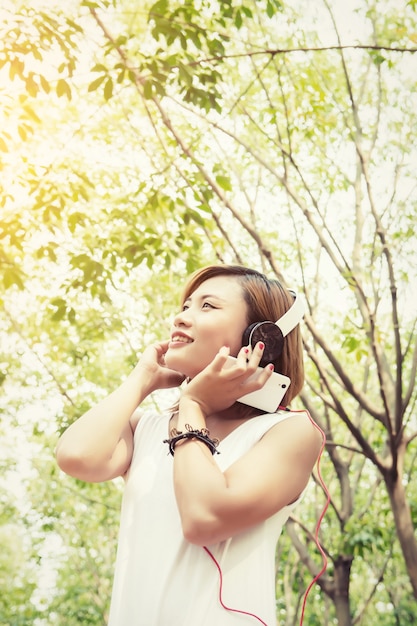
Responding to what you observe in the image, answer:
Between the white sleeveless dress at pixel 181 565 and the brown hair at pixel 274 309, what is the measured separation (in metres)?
0.23

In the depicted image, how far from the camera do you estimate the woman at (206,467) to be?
1332 millimetres

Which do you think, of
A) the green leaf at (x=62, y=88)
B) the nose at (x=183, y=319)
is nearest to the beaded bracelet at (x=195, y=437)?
the nose at (x=183, y=319)

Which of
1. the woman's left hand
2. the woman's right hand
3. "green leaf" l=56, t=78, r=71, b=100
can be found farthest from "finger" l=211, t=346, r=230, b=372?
"green leaf" l=56, t=78, r=71, b=100

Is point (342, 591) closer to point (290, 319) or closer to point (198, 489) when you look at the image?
point (290, 319)

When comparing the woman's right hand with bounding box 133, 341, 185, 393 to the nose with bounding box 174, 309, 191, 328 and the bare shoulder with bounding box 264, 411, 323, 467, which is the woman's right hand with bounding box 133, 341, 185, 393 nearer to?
the nose with bounding box 174, 309, 191, 328

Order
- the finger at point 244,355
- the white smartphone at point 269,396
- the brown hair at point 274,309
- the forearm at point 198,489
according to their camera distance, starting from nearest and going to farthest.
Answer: the forearm at point 198,489
the finger at point 244,355
the white smartphone at point 269,396
the brown hair at point 274,309

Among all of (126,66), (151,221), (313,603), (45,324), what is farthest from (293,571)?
(126,66)

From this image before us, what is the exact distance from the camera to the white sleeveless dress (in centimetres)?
134

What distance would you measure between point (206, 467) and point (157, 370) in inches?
21.2

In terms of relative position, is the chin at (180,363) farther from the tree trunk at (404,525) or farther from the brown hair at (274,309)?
the tree trunk at (404,525)

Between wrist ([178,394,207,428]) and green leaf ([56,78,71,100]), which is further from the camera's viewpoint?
green leaf ([56,78,71,100])

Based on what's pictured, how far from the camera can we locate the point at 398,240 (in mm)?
7020

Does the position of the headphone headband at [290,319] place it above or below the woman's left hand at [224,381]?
above

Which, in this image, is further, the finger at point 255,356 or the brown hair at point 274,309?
the brown hair at point 274,309
